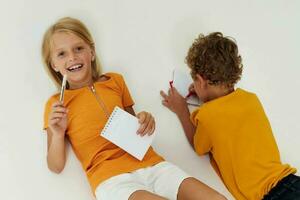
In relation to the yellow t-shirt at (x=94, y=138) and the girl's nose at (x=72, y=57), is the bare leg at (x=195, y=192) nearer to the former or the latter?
the yellow t-shirt at (x=94, y=138)

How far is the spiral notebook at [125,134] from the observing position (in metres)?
1.16

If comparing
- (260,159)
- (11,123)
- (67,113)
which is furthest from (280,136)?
(11,123)

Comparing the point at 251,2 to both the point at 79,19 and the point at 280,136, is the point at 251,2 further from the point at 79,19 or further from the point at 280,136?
the point at 79,19

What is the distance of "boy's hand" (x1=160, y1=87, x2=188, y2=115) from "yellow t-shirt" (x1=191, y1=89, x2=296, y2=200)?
162 millimetres

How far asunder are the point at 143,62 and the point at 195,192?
59 centimetres

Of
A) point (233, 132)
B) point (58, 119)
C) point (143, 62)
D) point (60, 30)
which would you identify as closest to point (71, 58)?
point (60, 30)

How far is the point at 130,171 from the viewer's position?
112cm

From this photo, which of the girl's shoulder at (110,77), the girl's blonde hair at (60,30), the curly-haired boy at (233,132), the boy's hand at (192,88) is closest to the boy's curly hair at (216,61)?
the curly-haired boy at (233,132)

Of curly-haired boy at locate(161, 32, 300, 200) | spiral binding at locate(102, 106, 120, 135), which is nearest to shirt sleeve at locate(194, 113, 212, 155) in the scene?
curly-haired boy at locate(161, 32, 300, 200)

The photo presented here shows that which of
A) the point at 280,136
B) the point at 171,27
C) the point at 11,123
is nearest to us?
the point at 11,123

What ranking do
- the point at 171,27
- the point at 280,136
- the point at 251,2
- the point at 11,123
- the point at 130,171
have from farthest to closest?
1. the point at 251,2
2. the point at 171,27
3. the point at 280,136
4. the point at 11,123
5. the point at 130,171

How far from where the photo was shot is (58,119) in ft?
3.62

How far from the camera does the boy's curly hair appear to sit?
4.12 ft

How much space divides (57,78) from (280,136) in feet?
2.69
